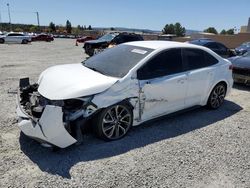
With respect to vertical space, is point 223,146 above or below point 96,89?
below

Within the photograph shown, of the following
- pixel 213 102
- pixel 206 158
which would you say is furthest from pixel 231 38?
pixel 206 158

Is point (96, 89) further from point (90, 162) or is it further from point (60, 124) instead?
point (90, 162)

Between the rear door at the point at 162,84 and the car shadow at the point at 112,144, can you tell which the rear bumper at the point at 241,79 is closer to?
the car shadow at the point at 112,144

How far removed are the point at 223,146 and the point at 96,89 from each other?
2312mm

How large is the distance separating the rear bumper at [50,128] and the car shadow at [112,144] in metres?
0.26

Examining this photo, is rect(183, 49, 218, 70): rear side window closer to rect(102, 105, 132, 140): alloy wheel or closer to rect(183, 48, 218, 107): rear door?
rect(183, 48, 218, 107): rear door

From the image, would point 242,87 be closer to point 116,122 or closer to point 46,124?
point 116,122

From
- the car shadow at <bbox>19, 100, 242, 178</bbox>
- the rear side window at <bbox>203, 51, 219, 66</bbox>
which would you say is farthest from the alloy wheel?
the rear side window at <bbox>203, 51, 219, 66</bbox>

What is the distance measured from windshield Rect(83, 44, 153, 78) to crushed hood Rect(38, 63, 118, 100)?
0.68 feet

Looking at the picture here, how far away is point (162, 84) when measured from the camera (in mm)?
5191

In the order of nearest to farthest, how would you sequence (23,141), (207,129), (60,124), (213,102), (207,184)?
(207,184) → (60,124) → (23,141) → (207,129) → (213,102)

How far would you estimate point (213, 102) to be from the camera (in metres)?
6.59

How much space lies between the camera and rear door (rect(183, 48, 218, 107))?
579 centimetres

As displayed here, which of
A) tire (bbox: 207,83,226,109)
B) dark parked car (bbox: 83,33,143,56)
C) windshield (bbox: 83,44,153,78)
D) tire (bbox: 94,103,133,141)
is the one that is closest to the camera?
tire (bbox: 94,103,133,141)
